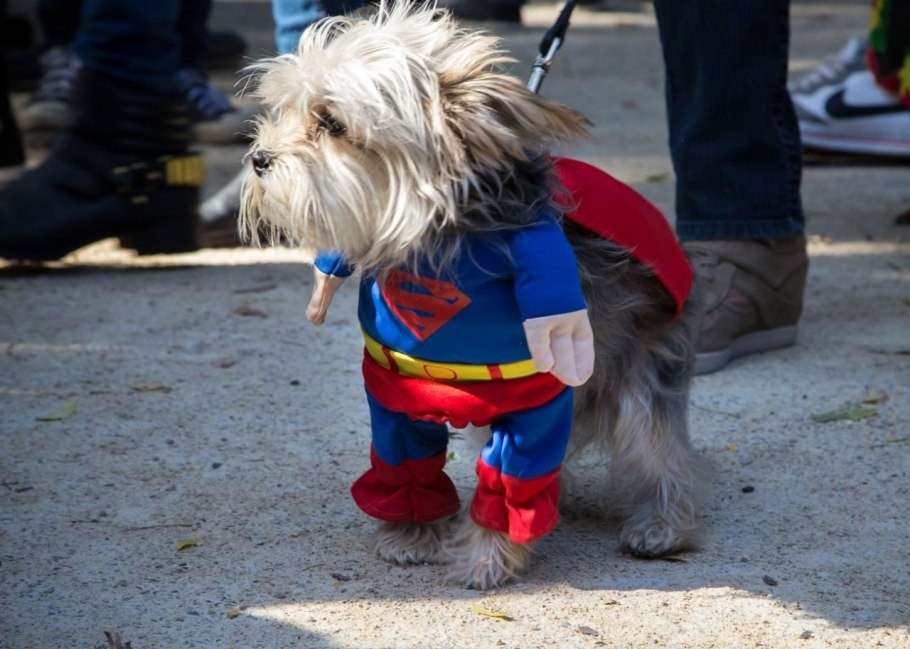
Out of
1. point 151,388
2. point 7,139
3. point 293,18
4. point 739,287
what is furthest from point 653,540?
point 7,139

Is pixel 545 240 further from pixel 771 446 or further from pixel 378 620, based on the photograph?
pixel 771 446

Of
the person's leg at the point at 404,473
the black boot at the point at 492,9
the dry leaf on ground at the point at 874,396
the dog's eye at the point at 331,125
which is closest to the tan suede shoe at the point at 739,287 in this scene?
the dry leaf on ground at the point at 874,396

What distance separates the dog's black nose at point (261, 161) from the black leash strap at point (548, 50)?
0.63 metres

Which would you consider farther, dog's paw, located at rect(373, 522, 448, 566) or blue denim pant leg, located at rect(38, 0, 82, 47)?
blue denim pant leg, located at rect(38, 0, 82, 47)

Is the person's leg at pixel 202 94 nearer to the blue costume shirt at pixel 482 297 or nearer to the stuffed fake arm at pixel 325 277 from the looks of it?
the stuffed fake arm at pixel 325 277

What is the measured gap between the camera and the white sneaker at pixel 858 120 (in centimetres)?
627

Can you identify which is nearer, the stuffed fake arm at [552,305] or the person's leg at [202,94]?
the stuffed fake arm at [552,305]

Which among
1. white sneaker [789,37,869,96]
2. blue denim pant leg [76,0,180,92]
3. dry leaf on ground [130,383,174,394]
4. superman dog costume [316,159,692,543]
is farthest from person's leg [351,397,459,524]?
white sneaker [789,37,869,96]

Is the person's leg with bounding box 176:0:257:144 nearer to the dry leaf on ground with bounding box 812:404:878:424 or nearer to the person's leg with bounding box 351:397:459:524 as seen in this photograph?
the dry leaf on ground with bounding box 812:404:878:424

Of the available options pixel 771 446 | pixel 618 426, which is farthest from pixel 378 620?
pixel 771 446

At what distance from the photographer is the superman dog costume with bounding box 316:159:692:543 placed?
2.59 meters

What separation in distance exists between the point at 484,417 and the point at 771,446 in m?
1.17

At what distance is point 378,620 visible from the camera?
2.68 meters

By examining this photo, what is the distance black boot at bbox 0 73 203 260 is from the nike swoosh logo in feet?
10.4
